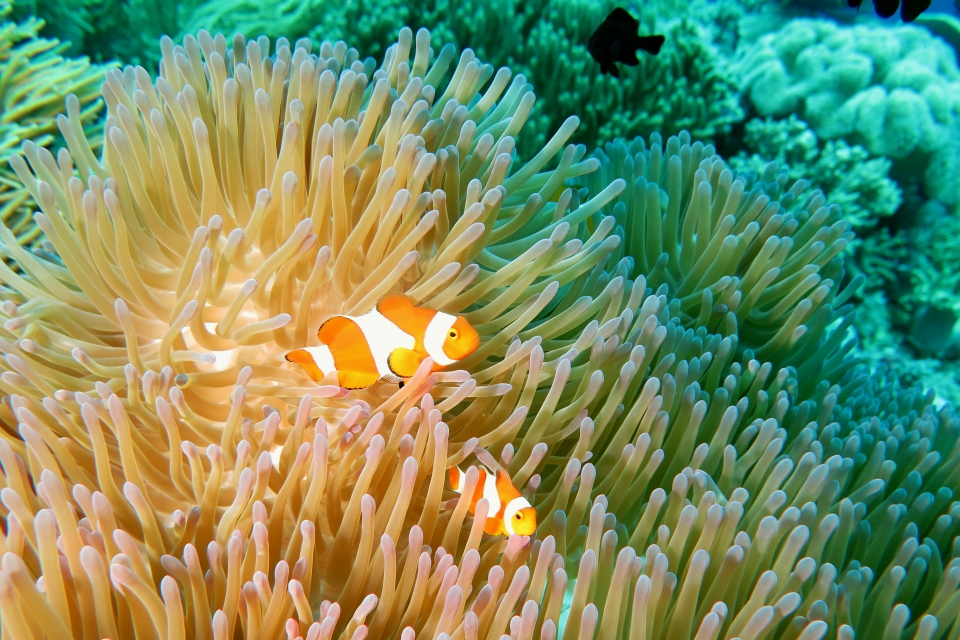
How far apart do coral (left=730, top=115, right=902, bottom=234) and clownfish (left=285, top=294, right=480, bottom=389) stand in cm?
412

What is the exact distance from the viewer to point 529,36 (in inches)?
151

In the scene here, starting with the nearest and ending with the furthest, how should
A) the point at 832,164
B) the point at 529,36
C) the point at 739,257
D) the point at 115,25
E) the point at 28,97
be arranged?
1. the point at 739,257
2. the point at 28,97
3. the point at 115,25
4. the point at 529,36
5. the point at 832,164

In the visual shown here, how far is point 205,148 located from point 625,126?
300 centimetres

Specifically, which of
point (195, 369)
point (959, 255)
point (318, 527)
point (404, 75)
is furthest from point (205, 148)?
point (959, 255)

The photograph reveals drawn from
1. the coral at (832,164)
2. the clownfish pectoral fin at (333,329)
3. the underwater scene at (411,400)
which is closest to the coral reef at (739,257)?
the underwater scene at (411,400)

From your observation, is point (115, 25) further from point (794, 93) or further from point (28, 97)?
point (794, 93)

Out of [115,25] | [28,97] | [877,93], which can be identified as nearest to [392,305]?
[28,97]

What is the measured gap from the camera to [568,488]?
1263 mm

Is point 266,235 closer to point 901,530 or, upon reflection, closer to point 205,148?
point 205,148

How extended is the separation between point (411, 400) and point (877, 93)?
16.6 feet

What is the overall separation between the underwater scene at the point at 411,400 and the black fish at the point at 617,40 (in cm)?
152

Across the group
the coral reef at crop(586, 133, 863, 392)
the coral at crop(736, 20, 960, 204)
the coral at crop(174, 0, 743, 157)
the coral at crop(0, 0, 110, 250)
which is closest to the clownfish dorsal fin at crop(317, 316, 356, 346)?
the coral reef at crop(586, 133, 863, 392)

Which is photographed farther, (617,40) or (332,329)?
(617,40)

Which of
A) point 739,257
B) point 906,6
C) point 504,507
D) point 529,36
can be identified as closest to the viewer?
point 504,507
